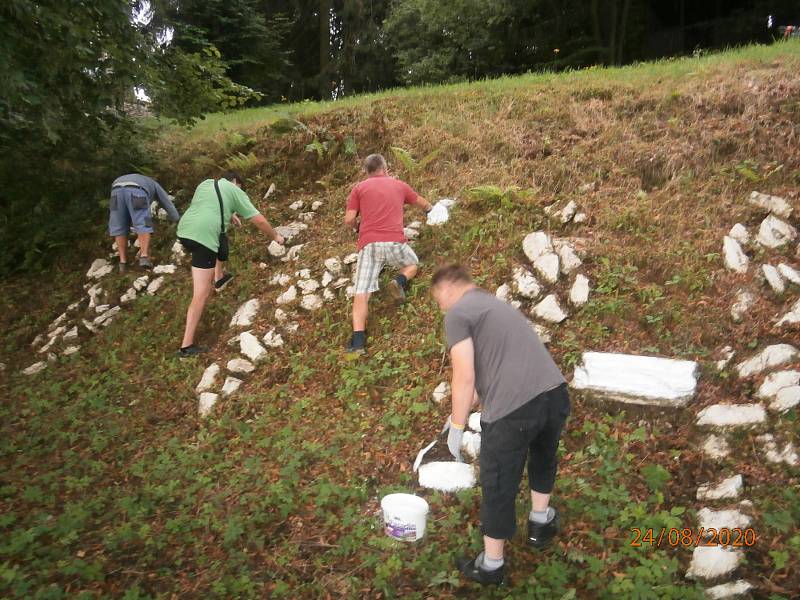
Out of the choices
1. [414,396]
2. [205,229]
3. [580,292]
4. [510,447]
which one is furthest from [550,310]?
[205,229]

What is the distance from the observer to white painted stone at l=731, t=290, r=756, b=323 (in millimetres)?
4738

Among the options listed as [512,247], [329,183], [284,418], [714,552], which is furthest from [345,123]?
[714,552]

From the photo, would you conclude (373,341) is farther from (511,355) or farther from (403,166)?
(403,166)

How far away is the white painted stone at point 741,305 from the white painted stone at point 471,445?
8.19 feet

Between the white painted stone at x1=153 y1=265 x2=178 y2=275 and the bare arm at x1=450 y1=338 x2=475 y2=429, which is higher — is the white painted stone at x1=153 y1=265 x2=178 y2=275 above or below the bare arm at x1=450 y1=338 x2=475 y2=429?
below

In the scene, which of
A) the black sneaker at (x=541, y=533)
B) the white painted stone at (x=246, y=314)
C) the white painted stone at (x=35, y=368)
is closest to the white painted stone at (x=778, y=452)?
the black sneaker at (x=541, y=533)

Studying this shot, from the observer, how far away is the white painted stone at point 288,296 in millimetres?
6523

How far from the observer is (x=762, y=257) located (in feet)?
17.0

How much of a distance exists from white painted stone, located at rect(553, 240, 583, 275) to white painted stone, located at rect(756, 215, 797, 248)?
171cm

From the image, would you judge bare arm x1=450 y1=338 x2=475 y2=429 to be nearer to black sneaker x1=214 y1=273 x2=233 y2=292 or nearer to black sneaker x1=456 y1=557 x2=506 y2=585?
black sneaker x1=456 y1=557 x2=506 y2=585

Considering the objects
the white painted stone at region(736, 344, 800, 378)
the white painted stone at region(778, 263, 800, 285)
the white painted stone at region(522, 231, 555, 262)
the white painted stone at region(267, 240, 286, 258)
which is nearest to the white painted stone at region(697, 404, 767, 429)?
the white painted stone at region(736, 344, 800, 378)

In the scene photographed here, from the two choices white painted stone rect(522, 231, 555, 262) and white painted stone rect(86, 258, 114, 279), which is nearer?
white painted stone rect(522, 231, 555, 262)

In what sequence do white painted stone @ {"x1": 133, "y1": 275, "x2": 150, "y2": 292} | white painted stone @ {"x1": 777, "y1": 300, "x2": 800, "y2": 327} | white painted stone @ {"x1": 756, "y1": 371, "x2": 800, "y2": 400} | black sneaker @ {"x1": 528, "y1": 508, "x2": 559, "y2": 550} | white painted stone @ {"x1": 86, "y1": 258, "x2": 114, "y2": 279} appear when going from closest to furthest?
black sneaker @ {"x1": 528, "y1": 508, "x2": 559, "y2": 550}
white painted stone @ {"x1": 756, "y1": 371, "x2": 800, "y2": 400}
white painted stone @ {"x1": 777, "y1": 300, "x2": 800, "y2": 327}
white painted stone @ {"x1": 133, "y1": 275, "x2": 150, "y2": 292}
white painted stone @ {"x1": 86, "y1": 258, "x2": 114, "y2": 279}

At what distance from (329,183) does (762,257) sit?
569 cm
